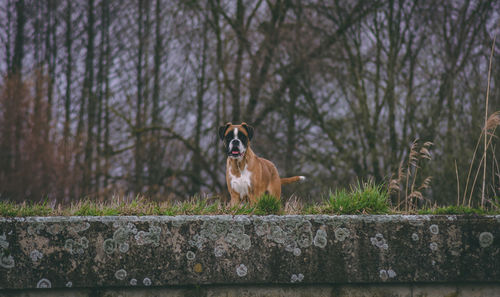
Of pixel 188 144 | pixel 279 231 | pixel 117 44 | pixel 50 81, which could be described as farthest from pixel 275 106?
pixel 279 231

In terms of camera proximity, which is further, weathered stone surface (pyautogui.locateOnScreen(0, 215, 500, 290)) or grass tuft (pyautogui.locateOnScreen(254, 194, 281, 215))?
grass tuft (pyautogui.locateOnScreen(254, 194, 281, 215))

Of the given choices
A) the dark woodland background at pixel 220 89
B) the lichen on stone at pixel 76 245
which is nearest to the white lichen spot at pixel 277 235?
the lichen on stone at pixel 76 245

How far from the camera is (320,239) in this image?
3.13 metres

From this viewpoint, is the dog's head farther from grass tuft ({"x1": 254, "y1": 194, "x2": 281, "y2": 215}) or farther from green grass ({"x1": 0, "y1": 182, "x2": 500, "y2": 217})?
grass tuft ({"x1": 254, "y1": 194, "x2": 281, "y2": 215})


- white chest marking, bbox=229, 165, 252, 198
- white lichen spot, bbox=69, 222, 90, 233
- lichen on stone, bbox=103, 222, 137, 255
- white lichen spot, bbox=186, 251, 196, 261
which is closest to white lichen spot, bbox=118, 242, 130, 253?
lichen on stone, bbox=103, 222, 137, 255

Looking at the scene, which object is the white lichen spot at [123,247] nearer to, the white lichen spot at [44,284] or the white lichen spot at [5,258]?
the white lichen spot at [44,284]

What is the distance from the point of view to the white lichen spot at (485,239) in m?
3.20

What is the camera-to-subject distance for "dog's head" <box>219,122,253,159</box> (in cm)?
449

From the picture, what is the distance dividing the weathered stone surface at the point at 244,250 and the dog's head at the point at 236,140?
1.40 meters

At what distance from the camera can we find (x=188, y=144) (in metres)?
11.0

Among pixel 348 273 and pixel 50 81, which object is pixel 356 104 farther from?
pixel 348 273

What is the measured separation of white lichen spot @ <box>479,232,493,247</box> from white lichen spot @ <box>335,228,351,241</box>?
3.15 ft

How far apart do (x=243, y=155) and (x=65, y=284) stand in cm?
217

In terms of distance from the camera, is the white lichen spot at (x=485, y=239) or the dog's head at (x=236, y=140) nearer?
the white lichen spot at (x=485, y=239)
